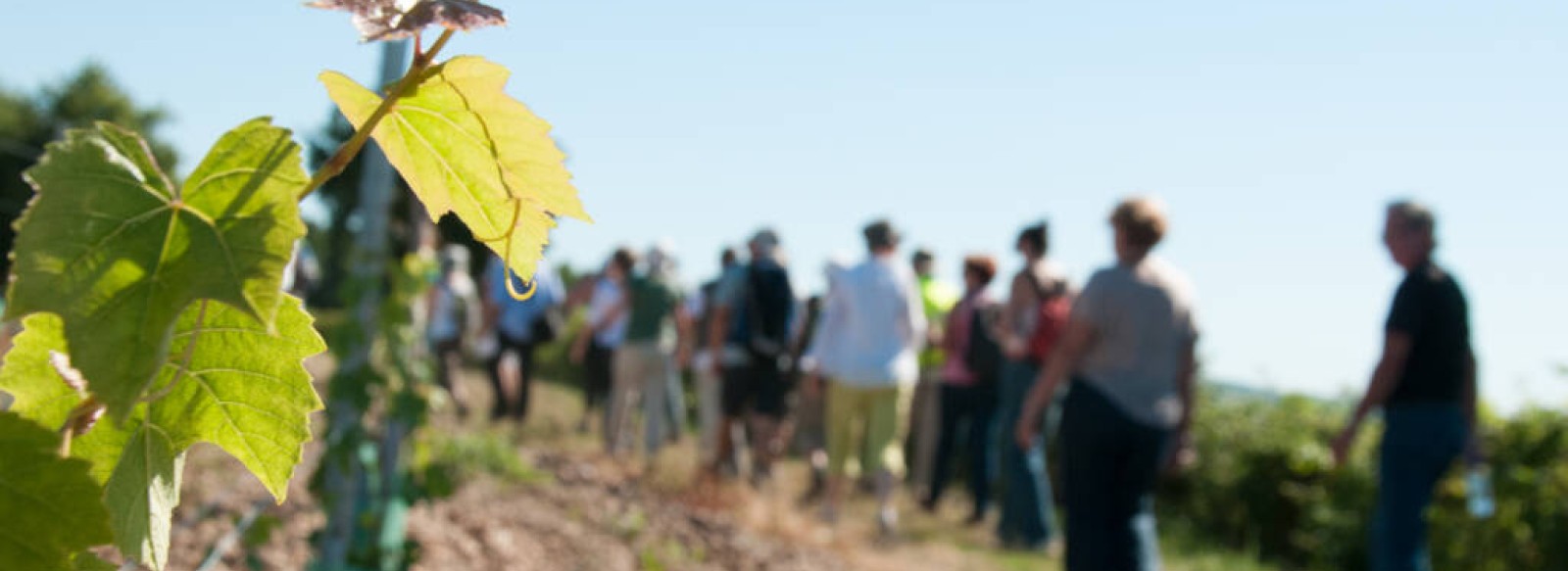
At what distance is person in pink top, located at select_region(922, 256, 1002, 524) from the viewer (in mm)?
8172

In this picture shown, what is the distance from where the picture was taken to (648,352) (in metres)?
9.97

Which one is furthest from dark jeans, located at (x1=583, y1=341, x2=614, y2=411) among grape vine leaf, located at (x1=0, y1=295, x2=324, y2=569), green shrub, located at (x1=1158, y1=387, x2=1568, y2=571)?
grape vine leaf, located at (x1=0, y1=295, x2=324, y2=569)

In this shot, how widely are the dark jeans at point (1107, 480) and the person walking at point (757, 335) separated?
3728 millimetres

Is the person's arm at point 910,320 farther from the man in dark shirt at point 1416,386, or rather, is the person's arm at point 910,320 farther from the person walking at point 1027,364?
the man in dark shirt at point 1416,386

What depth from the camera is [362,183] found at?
4.30 metres

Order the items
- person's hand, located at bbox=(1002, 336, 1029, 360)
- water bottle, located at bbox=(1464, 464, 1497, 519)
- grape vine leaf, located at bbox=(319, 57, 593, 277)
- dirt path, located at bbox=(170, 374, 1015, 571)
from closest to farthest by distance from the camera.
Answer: grape vine leaf, located at bbox=(319, 57, 593, 277) < water bottle, located at bbox=(1464, 464, 1497, 519) < dirt path, located at bbox=(170, 374, 1015, 571) < person's hand, located at bbox=(1002, 336, 1029, 360)

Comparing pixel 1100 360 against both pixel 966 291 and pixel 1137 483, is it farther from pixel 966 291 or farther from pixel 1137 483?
pixel 966 291

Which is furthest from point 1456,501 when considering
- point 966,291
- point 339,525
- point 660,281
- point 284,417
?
point 284,417

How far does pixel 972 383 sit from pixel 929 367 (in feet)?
3.14

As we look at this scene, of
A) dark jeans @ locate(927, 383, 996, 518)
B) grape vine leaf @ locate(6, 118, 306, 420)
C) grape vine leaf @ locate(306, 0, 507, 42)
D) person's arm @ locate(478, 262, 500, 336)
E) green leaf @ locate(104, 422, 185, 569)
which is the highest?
person's arm @ locate(478, 262, 500, 336)

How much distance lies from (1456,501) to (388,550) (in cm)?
551

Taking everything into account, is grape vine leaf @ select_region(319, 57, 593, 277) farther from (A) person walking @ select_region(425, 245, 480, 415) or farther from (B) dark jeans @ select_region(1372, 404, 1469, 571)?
(A) person walking @ select_region(425, 245, 480, 415)

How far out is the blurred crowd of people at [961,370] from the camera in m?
4.77

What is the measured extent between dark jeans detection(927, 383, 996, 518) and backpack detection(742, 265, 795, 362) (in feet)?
3.32
